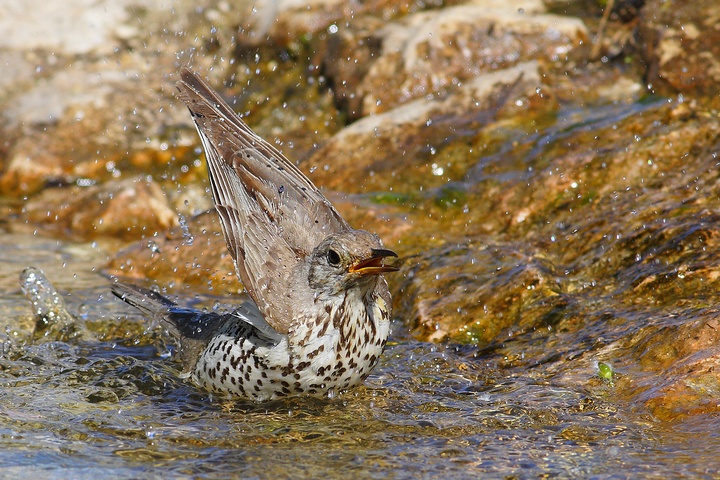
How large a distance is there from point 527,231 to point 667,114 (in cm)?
170

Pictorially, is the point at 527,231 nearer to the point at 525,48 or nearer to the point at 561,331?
the point at 561,331

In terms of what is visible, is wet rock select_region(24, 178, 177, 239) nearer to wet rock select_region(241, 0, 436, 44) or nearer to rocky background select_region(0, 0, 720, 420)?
rocky background select_region(0, 0, 720, 420)

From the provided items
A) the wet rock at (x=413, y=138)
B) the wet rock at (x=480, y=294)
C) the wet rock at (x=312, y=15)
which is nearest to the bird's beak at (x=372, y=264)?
the wet rock at (x=480, y=294)

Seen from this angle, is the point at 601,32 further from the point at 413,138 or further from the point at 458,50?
the point at 413,138

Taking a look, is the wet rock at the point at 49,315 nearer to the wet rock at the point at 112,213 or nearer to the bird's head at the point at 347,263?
the bird's head at the point at 347,263

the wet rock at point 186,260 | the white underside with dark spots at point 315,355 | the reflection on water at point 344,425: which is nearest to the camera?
the reflection on water at point 344,425

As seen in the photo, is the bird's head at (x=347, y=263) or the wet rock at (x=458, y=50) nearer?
the bird's head at (x=347, y=263)

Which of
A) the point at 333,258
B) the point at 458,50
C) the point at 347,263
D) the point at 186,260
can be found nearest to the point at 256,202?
the point at 333,258

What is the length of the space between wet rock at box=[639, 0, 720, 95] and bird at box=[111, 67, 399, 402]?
4.33 meters

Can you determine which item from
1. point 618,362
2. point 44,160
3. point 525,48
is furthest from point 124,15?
point 618,362

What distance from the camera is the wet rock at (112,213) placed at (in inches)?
380

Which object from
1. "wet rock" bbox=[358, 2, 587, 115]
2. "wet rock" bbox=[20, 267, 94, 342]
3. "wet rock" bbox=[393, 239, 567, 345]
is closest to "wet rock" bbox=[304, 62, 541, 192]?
"wet rock" bbox=[358, 2, 587, 115]

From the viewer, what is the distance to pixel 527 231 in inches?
293

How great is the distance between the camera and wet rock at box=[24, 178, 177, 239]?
966 centimetres
